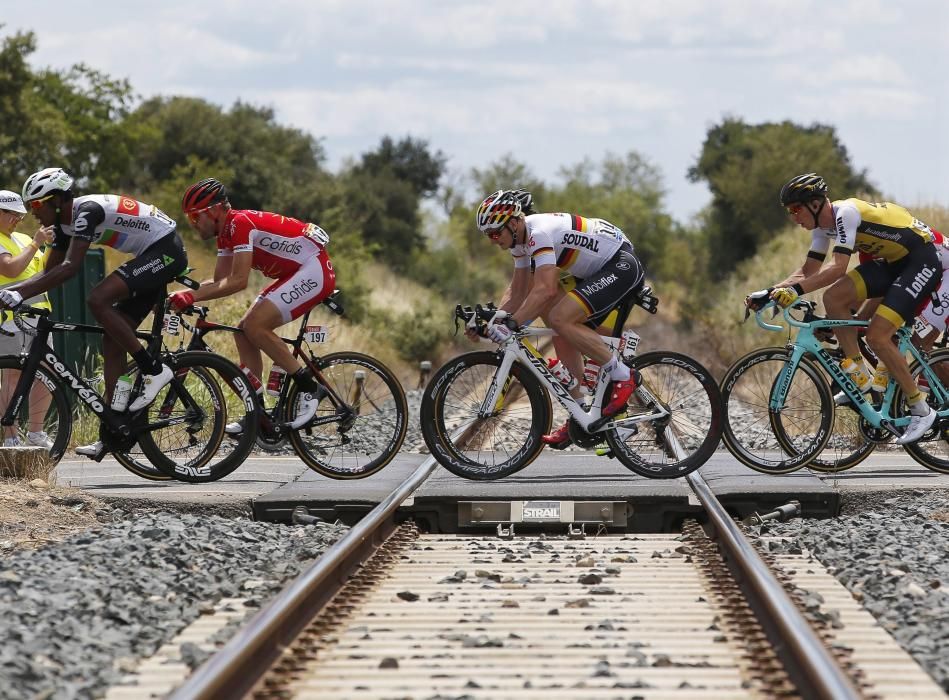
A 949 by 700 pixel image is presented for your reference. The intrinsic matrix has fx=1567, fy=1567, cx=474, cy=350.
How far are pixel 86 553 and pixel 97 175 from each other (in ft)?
153

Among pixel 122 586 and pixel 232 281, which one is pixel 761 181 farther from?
pixel 122 586

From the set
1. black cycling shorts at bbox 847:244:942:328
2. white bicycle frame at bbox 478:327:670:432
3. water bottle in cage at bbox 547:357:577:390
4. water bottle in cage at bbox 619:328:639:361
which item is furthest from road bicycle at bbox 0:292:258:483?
black cycling shorts at bbox 847:244:942:328

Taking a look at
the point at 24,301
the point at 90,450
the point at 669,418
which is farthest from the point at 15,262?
the point at 669,418

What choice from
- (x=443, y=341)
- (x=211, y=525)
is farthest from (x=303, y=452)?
(x=443, y=341)

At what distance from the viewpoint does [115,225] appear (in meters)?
10.7

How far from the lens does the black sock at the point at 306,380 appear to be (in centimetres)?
1100

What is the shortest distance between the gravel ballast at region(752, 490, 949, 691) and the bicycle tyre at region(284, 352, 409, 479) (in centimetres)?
295

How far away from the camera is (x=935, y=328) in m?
11.8

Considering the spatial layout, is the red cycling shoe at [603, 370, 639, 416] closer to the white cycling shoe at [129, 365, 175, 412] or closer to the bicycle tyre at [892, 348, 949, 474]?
the bicycle tyre at [892, 348, 949, 474]

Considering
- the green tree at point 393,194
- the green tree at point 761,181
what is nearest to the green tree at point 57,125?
the green tree at point 393,194

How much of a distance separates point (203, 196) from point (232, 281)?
627 mm

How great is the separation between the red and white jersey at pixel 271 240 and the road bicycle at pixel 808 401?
10.2ft

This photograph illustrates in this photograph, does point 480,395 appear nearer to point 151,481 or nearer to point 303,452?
point 303,452

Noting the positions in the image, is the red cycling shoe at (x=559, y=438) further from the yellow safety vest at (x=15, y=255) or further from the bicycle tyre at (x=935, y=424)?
the yellow safety vest at (x=15, y=255)
